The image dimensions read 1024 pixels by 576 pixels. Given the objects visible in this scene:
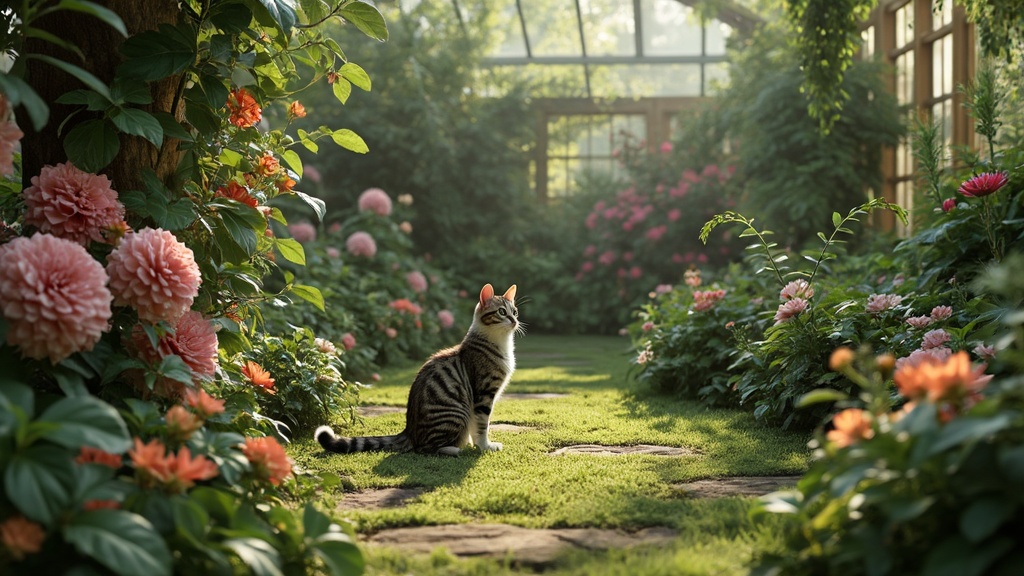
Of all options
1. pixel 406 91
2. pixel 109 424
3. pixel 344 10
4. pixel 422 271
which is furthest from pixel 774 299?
pixel 406 91

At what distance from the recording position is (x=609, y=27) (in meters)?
13.0

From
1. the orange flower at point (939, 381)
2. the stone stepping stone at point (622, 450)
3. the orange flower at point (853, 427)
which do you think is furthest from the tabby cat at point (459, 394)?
the orange flower at point (939, 381)

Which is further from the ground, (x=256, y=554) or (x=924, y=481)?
(x=924, y=481)

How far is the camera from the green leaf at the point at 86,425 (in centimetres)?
162

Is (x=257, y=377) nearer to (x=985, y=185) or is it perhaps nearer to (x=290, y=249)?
(x=290, y=249)

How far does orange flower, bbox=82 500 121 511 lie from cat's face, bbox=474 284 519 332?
252cm

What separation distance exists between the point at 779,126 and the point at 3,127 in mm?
8129

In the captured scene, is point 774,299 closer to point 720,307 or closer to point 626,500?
point 720,307

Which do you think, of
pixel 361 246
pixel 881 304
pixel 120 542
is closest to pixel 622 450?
pixel 881 304

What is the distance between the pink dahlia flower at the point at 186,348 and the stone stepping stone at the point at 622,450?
1681mm

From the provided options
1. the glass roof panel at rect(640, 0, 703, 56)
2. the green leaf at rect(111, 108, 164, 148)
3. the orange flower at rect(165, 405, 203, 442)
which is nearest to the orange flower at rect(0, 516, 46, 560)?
the orange flower at rect(165, 405, 203, 442)

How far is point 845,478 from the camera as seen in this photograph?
5.31 ft

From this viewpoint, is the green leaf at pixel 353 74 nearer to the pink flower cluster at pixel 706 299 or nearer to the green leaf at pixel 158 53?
the green leaf at pixel 158 53

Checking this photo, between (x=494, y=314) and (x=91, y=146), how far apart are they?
2111mm
